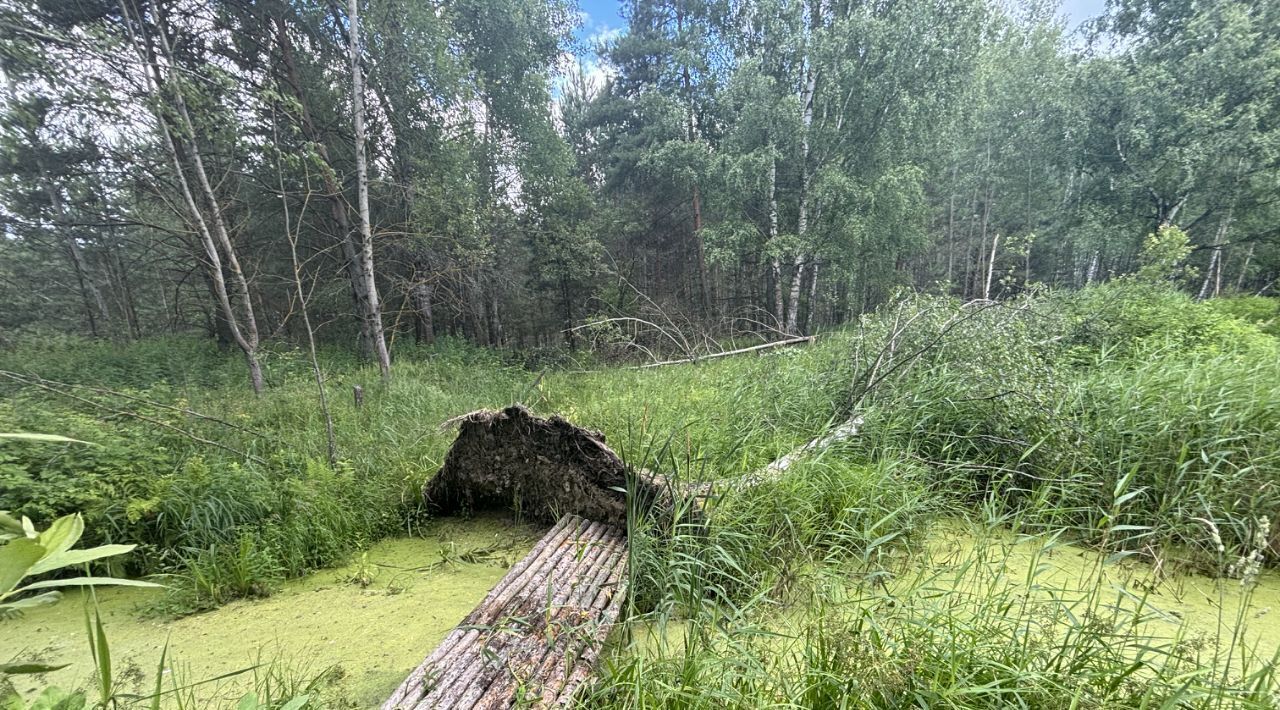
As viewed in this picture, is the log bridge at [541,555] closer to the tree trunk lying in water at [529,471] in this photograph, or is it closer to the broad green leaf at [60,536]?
the tree trunk lying in water at [529,471]

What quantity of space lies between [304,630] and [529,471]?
1251 mm

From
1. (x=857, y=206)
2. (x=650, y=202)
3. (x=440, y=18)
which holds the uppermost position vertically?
(x=440, y=18)

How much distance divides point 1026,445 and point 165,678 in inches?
169

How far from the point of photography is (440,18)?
7094mm

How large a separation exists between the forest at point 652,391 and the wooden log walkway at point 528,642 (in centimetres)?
2

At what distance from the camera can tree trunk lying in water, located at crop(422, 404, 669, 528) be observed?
2.59 meters

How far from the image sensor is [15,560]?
56cm

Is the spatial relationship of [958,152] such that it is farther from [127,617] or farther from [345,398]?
[127,617]

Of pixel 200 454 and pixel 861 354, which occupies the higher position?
pixel 861 354

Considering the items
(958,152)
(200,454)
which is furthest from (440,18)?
(958,152)

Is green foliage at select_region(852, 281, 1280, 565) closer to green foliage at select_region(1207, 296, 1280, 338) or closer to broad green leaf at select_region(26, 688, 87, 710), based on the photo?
green foliage at select_region(1207, 296, 1280, 338)

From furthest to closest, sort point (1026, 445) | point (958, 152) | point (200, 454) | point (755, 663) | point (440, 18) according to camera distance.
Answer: point (958, 152)
point (440, 18)
point (200, 454)
point (1026, 445)
point (755, 663)

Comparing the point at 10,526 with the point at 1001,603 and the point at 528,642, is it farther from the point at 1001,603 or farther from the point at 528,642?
the point at 1001,603

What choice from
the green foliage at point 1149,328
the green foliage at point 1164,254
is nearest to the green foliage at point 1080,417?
the green foliage at point 1149,328
